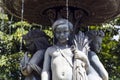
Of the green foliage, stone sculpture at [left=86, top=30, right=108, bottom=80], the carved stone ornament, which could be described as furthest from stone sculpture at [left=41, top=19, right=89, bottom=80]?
the green foliage

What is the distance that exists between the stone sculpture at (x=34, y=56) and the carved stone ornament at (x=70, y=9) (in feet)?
1.21

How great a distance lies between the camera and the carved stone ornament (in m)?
7.70

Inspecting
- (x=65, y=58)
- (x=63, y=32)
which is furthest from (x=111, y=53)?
(x=65, y=58)

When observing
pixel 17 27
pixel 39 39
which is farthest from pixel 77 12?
pixel 17 27

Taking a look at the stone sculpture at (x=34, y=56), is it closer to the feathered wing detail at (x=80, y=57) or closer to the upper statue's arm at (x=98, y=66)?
the feathered wing detail at (x=80, y=57)

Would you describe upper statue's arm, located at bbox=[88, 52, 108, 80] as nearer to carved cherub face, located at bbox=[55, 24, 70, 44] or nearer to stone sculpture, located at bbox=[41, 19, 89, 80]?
stone sculpture, located at bbox=[41, 19, 89, 80]

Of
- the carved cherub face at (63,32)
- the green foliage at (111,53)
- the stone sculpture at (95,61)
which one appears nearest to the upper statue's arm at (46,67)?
the carved cherub face at (63,32)

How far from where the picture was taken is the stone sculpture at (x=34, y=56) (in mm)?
7480

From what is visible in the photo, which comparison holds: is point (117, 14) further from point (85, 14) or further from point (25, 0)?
point (25, 0)

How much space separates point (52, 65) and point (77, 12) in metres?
1.08

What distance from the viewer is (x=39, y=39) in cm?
784

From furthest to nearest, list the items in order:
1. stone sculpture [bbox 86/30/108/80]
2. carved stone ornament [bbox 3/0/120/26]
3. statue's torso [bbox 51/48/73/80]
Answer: carved stone ornament [bbox 3/0/120/26], stone sculpture [bbox 86/30/108/80], statue's torso [bbox 51/48/73/80]

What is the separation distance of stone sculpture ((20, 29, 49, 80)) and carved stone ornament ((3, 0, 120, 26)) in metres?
0.37

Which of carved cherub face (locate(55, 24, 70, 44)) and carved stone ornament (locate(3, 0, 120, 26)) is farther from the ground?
carved stone ornament (locate(3, 0, 120, 26))
